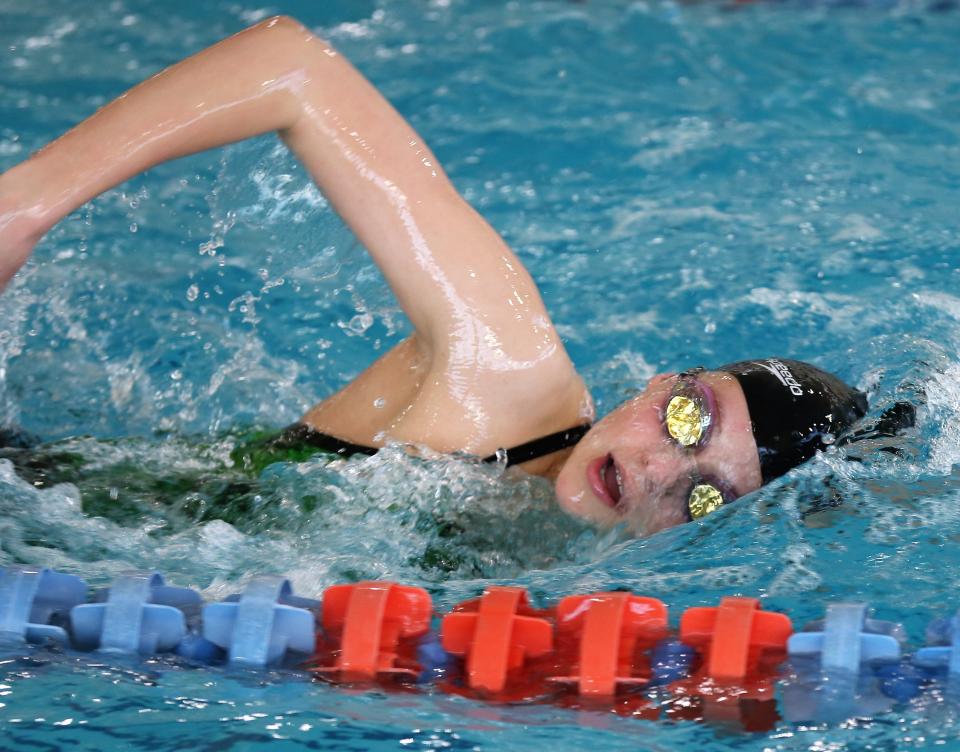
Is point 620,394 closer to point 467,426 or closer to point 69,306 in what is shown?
point 467,426

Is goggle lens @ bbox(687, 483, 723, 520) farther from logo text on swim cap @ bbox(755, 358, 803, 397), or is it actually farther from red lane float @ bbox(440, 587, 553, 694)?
red lane float @ bbox(440, 587, 553, 694)

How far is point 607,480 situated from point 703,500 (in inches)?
7.3

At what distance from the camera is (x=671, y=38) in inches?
221

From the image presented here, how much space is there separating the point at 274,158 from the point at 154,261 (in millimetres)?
1336

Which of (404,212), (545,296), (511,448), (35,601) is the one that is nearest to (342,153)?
(404,212)

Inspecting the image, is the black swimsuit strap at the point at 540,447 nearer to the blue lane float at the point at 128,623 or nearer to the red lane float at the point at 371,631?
the red lane float at the point at 371,631

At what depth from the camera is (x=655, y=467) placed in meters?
2.26

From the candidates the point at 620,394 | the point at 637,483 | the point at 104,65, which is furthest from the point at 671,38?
the point at 637,483

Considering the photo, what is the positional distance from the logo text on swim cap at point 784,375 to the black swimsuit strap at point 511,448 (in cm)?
37

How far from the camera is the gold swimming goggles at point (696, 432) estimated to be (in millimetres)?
2250

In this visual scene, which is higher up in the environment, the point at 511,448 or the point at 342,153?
the point at 342,153

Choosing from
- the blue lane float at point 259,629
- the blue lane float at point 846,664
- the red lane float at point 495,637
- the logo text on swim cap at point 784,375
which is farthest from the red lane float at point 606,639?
the logo text on swim cap at point 784,375

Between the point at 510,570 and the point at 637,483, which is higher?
the point at 637,483

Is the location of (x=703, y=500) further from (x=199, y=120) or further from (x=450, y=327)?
(x=199, y=120)
